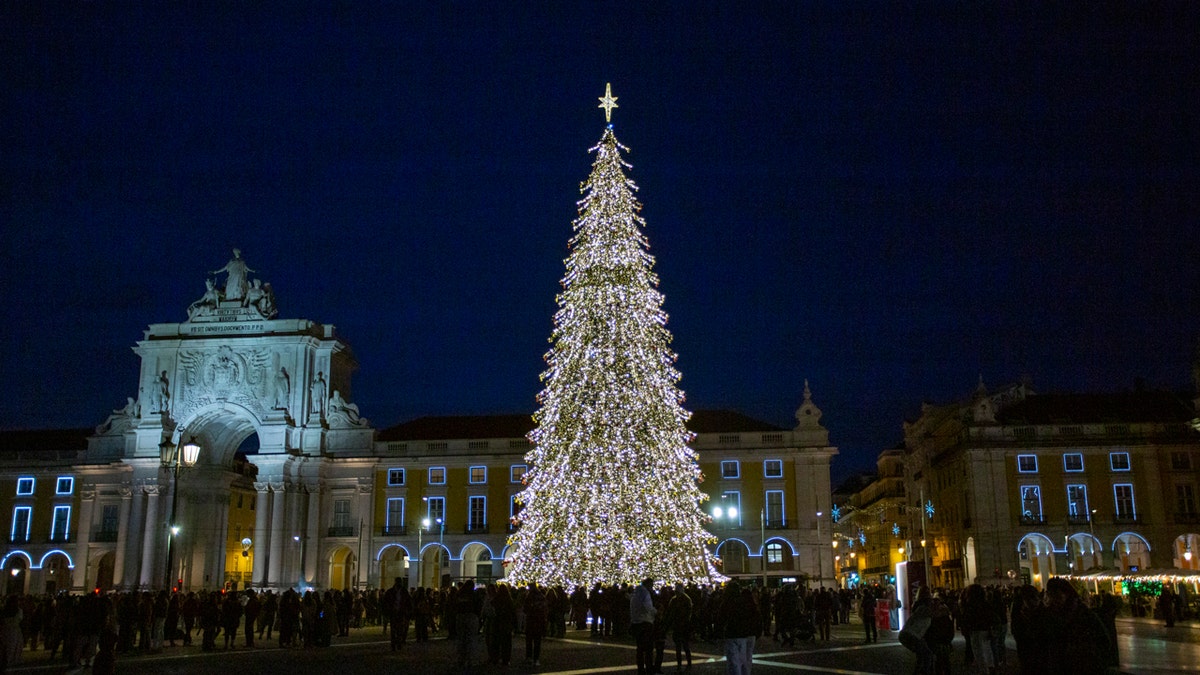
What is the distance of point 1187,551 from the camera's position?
185ft

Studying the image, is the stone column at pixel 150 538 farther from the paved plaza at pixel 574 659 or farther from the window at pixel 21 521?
the paved plaza at pixel 574 659

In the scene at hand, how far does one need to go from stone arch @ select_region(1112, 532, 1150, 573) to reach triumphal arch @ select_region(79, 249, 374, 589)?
4345 cm

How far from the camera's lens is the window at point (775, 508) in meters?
59.9

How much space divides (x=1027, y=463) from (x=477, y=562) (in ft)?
107

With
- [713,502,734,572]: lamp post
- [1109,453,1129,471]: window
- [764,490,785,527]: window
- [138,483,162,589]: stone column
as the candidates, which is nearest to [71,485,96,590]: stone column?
[138,483,162,589]: stone column

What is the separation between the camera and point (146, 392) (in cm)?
6506

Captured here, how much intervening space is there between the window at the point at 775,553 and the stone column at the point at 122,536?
38029 millimetres

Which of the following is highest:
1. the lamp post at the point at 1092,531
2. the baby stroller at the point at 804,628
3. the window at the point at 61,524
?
the window at the point at 61,524

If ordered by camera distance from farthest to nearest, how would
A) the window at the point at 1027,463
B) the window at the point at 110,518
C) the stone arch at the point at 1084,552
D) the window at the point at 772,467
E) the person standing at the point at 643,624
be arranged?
the window at the point at 110,518, the window at the point at 772,467, the window at the point at 1027,463, the stone arch at the point at 1084,552, the person standing at the point at 643,624

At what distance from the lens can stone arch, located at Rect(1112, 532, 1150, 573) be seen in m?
55.1

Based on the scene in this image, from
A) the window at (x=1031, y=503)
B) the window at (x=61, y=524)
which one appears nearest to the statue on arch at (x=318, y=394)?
the window at (x=61, y=524)

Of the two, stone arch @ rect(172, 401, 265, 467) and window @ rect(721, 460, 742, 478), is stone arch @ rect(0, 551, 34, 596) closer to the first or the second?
stone arch @ rect(172, 401, 265, 467)

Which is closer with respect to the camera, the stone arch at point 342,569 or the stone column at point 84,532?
the stone column at point 84,532

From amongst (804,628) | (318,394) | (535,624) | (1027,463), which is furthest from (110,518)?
(1027,463)
